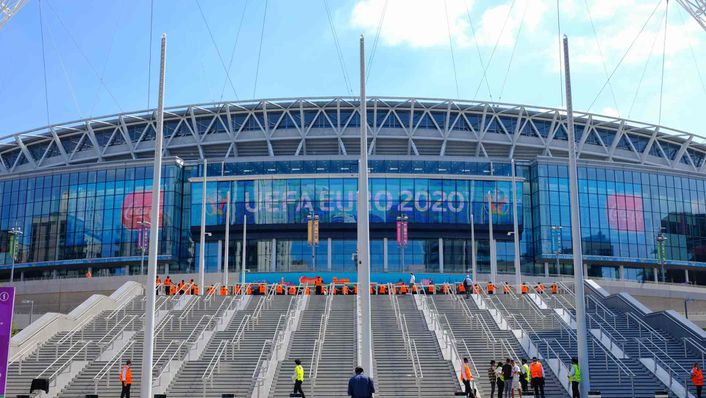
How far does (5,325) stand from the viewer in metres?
17.1

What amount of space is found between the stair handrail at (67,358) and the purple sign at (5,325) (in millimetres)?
8459

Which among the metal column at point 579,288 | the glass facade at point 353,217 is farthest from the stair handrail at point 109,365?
the glass facade at point 353,217

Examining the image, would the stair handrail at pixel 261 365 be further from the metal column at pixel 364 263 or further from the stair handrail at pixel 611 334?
the stair handrail at pixel 611 334

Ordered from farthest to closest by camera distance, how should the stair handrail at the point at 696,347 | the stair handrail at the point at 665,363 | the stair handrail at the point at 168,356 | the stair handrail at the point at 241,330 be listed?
the stair handrail at the point at 241,330
the stair handrail at the point at 696,347
the stair handrail at the point at 168,356
the stair handrail at the point at 665,363

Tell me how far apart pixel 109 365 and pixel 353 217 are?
158ft

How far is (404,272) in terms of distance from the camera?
70.1 m

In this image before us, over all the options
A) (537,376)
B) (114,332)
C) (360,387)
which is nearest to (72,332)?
(114,332)

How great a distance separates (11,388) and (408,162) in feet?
178

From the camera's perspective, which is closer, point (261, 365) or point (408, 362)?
point (261, 365)

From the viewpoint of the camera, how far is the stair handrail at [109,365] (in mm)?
25094

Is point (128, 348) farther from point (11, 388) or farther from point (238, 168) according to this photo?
point (238, 168)

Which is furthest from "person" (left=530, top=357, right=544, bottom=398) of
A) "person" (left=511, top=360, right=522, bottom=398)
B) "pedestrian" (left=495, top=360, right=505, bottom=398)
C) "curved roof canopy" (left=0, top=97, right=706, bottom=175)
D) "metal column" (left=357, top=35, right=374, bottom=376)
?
"curved roof canopy" (left=0, top=97, right=706, bottom=175)

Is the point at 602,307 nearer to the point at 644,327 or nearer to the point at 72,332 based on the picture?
the point at 644,327

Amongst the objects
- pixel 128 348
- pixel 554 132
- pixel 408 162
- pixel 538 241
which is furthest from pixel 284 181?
pixel 128 348
